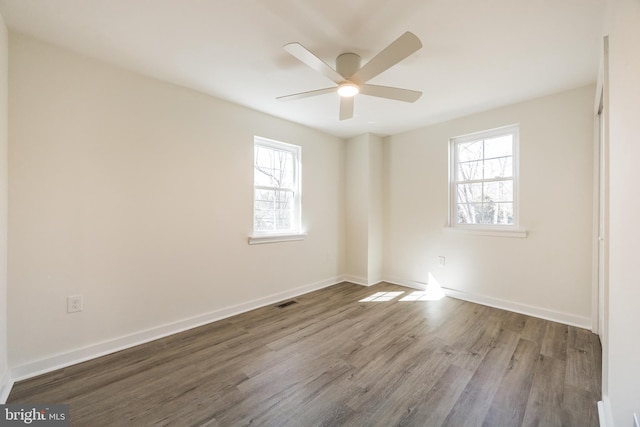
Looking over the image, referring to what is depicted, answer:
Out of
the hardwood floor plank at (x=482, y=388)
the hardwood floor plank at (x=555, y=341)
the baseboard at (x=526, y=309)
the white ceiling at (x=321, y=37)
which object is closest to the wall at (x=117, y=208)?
the white ceiling at (x=321, y=37)

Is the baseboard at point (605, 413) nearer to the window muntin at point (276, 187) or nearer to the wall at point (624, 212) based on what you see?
the wall at point (624, 212)

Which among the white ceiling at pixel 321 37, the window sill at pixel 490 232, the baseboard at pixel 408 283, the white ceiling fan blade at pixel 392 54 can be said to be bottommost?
the baseboard at pixel 408 283

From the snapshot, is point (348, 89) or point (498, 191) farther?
point (498, 191)

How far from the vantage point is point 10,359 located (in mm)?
1712

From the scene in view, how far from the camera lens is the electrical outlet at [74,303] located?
1932 mm

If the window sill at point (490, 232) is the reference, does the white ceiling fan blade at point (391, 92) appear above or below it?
above

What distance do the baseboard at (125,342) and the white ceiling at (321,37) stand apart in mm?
2301

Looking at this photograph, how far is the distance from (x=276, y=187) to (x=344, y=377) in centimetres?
234

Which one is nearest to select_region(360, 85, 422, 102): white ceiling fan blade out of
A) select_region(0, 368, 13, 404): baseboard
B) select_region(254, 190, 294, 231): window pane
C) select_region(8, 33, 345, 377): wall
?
select_region(8, 33, 345, 377): wall

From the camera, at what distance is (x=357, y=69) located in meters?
2.04

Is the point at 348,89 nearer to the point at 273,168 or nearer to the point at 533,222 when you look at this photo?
the point at 273,168

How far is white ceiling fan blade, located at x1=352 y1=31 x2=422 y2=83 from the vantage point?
4.80 feet

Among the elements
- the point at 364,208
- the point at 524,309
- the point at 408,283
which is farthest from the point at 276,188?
the point at 524,309

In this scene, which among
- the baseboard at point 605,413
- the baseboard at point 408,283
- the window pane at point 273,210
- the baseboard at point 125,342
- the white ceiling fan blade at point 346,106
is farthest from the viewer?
the baseboard at point 408,283
